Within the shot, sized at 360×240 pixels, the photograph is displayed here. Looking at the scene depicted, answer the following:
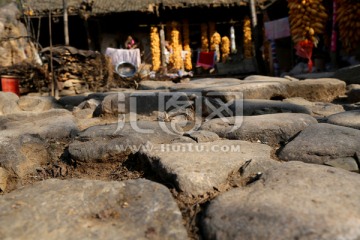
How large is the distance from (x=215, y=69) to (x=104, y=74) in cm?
396

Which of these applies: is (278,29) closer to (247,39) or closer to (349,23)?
(247,39)

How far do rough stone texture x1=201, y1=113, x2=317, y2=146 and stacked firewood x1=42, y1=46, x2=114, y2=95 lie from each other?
6247 mm

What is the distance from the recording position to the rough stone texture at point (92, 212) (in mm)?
821

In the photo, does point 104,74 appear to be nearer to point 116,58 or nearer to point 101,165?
point 116,58

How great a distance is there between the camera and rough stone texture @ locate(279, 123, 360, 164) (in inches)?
47.4

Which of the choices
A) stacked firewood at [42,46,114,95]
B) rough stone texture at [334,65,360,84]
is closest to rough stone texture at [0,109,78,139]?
rough stone texture at [334,65,360,84]

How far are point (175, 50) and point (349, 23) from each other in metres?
5.31

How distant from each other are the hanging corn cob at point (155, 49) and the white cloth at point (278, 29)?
339cm

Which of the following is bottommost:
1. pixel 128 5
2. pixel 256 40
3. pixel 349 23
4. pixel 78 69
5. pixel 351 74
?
pixel 351 74

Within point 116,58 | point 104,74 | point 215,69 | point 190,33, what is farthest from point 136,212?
point 190,33

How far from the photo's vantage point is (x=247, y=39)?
10617 millimetres

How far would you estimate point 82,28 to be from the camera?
11141 millimetres

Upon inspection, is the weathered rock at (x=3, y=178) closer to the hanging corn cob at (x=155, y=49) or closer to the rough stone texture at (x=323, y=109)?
the rough stone texture at (x=323, y=109)

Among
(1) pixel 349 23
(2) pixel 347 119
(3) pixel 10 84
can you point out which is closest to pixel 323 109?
(2) pixel 347 119
